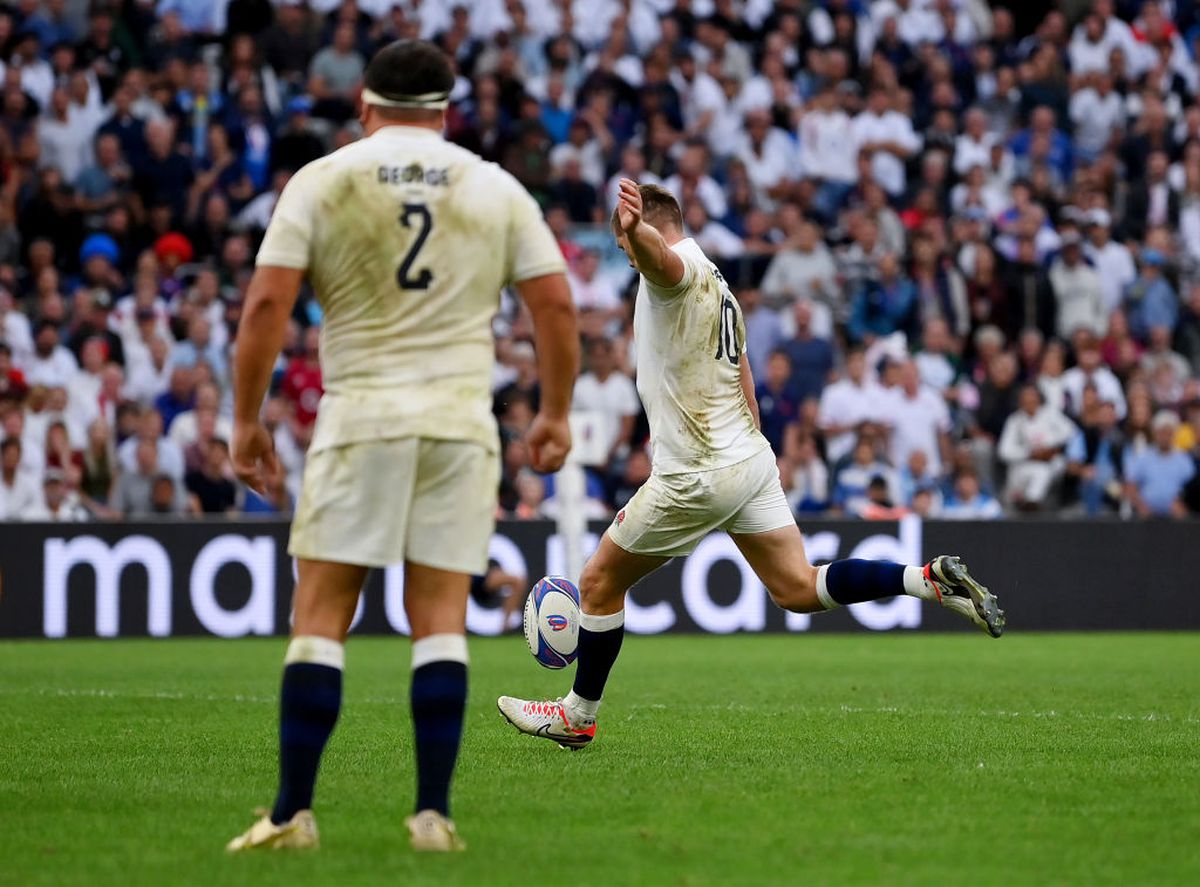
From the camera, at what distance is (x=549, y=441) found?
6.07 metres

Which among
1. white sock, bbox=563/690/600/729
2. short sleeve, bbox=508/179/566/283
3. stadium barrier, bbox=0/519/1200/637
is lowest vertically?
stadium barrier, bbox=0/519/1200/637

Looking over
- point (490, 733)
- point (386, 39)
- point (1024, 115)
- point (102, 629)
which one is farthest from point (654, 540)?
point (1024, 115)

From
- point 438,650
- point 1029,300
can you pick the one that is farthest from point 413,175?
point 1029,300

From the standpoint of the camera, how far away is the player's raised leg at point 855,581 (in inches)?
350

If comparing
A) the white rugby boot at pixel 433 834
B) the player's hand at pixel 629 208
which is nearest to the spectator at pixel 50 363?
the player's hand at pixel 629 208

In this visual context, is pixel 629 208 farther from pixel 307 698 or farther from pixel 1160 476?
pixel 1160 476

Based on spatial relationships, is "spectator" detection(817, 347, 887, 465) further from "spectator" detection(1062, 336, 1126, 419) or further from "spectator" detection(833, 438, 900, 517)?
"spectator" detection(1062, 336, 1126, 419)

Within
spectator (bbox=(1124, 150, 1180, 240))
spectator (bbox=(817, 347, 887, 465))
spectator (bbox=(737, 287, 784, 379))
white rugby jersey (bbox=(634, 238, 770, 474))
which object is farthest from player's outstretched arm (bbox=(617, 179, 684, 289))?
spectator (bbox=(1124, 150, 1180, 240))

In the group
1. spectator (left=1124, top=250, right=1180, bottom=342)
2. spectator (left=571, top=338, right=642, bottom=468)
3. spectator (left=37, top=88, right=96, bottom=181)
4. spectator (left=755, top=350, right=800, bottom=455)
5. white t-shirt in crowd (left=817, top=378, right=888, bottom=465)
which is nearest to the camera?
spectator (left=571, top=338, right=642, bottom=468)

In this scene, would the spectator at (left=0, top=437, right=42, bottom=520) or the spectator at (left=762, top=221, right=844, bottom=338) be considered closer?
the spectator at (left=0, top=437, right=42, bottom=520)

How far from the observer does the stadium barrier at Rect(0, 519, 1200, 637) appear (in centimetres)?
1698

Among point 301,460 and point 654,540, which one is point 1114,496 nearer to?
point 301,460

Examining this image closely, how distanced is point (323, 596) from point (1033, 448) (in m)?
14.6

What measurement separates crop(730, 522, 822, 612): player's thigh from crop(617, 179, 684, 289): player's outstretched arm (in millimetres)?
1287
